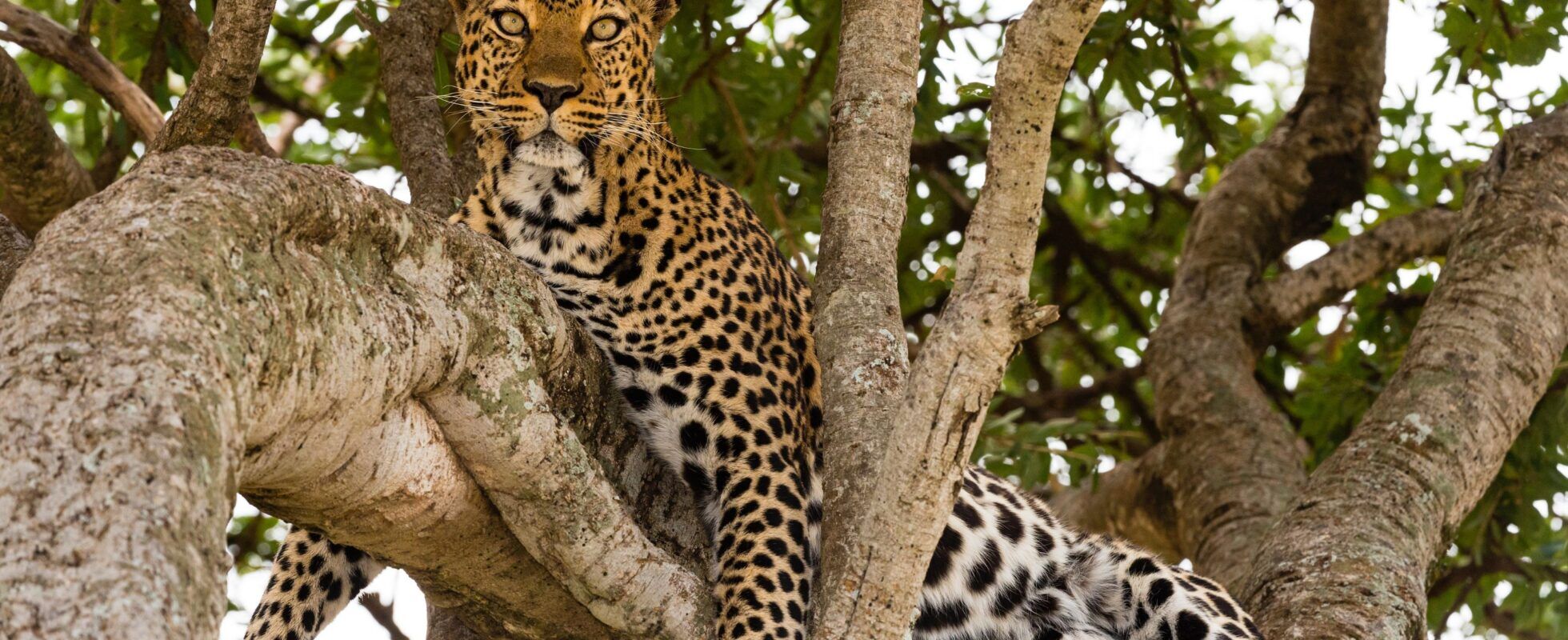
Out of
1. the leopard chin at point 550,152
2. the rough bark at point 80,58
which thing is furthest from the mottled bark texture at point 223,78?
the rough bark at point 80,58

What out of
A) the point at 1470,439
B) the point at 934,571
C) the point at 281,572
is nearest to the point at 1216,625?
the point at 934,571

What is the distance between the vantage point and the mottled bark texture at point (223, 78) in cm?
380

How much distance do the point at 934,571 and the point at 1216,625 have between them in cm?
101

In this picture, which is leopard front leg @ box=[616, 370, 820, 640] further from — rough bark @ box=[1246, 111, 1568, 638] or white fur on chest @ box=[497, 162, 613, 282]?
rough bark @ box=[1246, 111, 1568, 638]

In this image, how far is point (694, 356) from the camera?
4980mm

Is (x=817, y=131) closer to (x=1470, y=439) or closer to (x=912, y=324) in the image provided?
(x=912, y=324)

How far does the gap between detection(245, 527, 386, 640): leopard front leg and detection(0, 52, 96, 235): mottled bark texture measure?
2.34 m

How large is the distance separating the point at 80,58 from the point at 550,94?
2253mm

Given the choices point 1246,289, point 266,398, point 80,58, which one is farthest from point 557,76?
point 1246,289

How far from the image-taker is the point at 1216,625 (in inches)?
216

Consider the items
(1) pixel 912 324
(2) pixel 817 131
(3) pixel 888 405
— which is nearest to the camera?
(3) pixel 888 405

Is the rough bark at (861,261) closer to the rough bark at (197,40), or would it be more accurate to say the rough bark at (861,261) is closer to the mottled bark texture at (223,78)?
the mottled bark texture at (223,78)

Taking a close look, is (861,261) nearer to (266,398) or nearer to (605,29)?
(605,29)

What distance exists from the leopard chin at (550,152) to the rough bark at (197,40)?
5.00 feet
